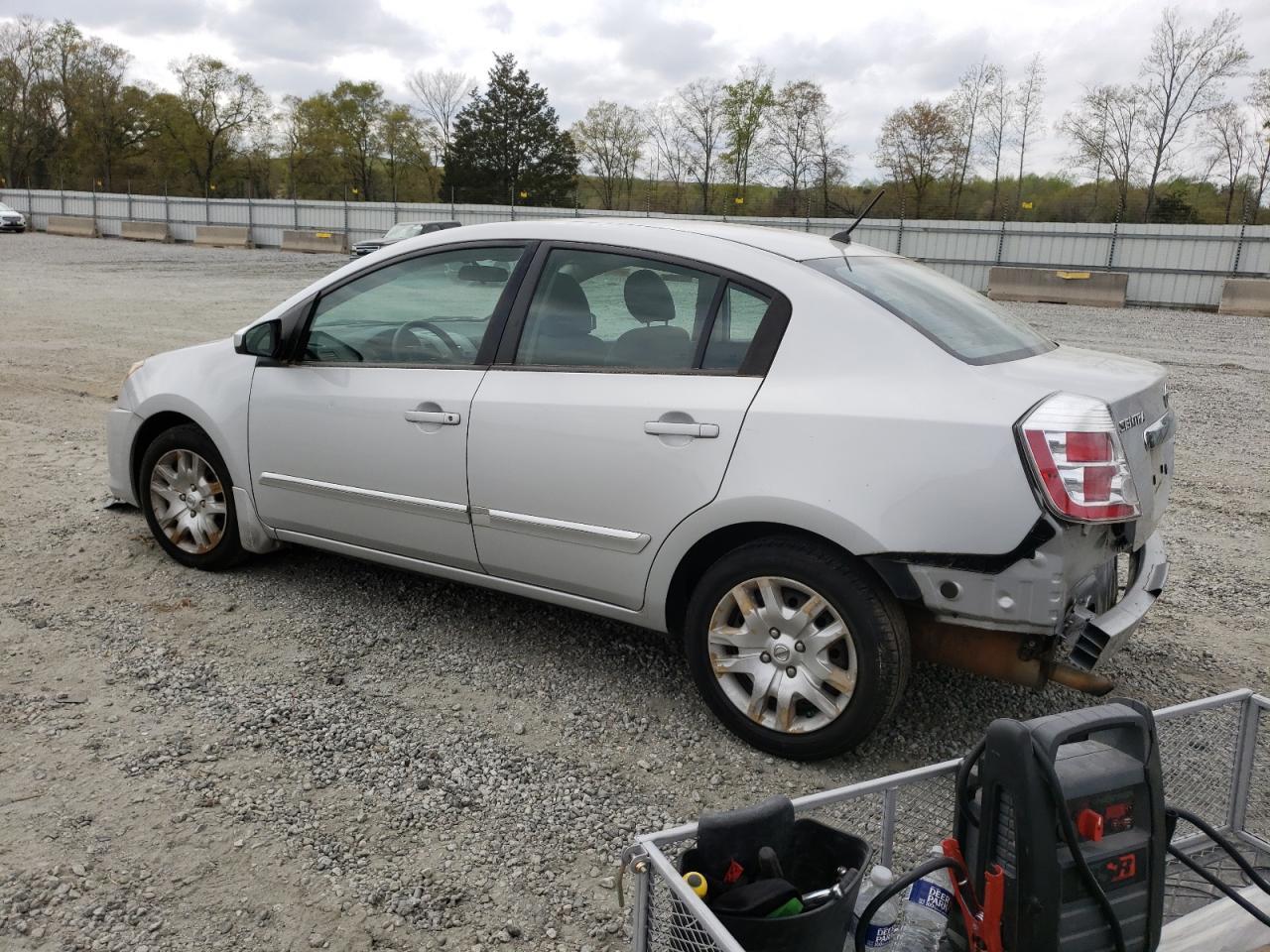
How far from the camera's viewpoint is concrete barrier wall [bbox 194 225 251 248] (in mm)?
39594

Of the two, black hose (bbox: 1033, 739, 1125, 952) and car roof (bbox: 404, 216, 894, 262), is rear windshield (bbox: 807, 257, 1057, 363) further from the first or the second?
black hose (bbox: 1033, 739, 1125, 952)

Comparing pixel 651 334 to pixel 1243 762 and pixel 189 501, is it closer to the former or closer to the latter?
pixel 1243 762

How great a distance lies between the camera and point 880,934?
2.21 meters

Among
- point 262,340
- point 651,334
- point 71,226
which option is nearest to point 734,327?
point 651,334

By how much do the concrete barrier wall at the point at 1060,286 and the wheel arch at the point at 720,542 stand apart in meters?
22.1

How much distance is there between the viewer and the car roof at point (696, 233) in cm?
362

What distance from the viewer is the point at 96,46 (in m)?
64.1

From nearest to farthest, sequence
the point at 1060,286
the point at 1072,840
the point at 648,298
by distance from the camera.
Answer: the point at 1072,840 → the point at 648,298 → the point at 1060,286

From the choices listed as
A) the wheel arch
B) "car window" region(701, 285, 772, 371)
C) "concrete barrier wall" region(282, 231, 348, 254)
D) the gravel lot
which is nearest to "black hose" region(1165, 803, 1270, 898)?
the wheel arch

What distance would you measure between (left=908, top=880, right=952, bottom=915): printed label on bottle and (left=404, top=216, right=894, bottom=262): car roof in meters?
2.03

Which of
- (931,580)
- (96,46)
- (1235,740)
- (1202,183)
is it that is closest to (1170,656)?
(1235,740)

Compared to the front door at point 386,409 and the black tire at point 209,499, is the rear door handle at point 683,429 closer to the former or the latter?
the front door at point 386,409

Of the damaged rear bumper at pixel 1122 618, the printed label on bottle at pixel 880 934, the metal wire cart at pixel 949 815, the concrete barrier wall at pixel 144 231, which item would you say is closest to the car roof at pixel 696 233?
the damaged rear bumper at pixel 1122 618

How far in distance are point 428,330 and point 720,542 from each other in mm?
1524
